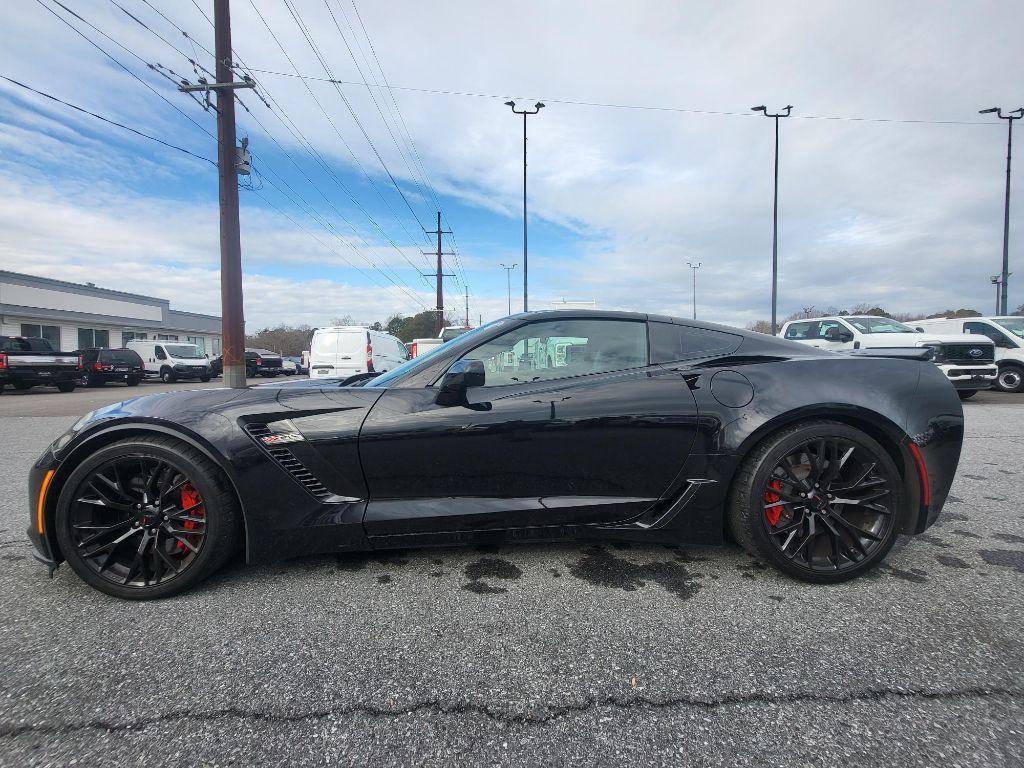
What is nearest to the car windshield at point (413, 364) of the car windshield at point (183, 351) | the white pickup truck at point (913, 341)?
the white pickup truck at point (913, 341)

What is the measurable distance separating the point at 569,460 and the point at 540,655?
83 cm

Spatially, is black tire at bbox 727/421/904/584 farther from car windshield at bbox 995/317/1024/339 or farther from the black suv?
the black suv

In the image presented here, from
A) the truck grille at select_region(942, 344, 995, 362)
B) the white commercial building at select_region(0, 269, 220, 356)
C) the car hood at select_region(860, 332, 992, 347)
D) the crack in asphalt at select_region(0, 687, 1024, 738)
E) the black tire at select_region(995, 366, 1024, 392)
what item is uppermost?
the white commercial building at select_region(0, 269, 220, 356)

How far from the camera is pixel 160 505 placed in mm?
2225

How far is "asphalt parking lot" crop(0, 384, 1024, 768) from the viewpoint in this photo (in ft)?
4.66

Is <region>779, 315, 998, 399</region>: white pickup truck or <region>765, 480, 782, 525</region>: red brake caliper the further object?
<region>779, 315, 998, 399</region>: white pickup truck

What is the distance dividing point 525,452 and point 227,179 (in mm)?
10767

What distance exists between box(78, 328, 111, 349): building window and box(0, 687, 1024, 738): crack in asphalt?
3941cm

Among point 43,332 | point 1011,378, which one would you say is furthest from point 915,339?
point 43,332

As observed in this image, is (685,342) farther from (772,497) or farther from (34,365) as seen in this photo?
(34,365)

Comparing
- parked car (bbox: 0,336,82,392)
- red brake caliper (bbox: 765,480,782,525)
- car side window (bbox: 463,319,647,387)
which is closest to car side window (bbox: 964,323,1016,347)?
red brake caliper (bbox: 765,480,782,525)

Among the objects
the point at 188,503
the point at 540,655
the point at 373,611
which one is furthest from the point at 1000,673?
the point at 188,503

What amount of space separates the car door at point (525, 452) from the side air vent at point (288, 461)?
22 cm

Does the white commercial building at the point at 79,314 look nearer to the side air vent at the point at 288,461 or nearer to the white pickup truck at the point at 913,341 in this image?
the side air vent at the point at 288,461
